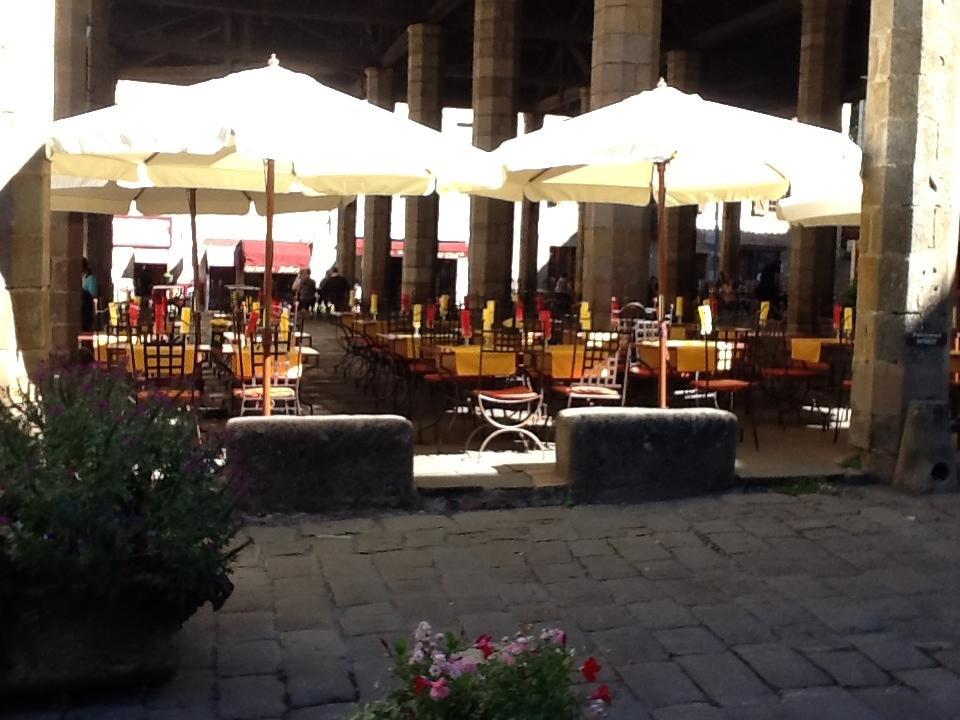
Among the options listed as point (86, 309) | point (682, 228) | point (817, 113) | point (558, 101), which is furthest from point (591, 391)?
point (558, 101)

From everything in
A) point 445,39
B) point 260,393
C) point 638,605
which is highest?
point 445,39

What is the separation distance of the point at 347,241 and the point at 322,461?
23.6 metres

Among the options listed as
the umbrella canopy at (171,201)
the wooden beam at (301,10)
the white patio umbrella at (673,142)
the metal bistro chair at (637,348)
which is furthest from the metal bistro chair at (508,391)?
the wooden beam at (301,10)

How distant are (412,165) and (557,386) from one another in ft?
10.0

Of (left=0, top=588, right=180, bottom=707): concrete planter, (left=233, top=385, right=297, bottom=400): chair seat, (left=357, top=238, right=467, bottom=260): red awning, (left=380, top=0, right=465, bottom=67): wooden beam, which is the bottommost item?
Answer: (left=0, top=588, right=180, bottom=707): concrete planter

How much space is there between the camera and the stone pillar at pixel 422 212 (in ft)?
68.7

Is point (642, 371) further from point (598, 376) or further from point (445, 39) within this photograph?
point (445, 39)

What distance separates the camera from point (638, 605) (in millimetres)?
4996

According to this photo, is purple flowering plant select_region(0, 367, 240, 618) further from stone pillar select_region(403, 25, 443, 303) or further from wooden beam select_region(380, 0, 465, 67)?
wooden beam select_region(380, 0, 465, 67)

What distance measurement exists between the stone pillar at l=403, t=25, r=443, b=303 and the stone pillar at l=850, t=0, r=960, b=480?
543 inches

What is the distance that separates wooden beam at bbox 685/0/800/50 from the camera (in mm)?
20109

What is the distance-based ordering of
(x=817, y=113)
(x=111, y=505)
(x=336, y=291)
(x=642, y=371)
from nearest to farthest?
1. (x=111, y=505)
2. (x=642, y=371)
3. (x=817, y=113)
4. (x=336, y=291)

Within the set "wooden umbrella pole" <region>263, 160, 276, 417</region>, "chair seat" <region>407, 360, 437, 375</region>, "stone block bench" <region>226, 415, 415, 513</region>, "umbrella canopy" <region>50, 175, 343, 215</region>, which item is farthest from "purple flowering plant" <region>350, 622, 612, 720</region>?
"umbrella canopy" <region>50, 175, 343, 215</region>

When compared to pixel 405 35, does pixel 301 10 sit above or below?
above
